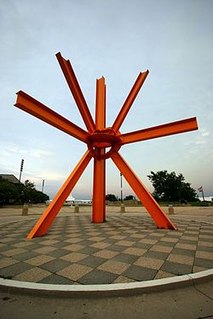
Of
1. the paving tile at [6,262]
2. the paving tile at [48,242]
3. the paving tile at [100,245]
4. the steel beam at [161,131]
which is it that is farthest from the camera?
the steel beam at [161,131]

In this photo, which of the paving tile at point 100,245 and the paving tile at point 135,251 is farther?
the paving tile at point 100,245

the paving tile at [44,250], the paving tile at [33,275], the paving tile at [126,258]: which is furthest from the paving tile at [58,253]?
the paving tile at [126,258]

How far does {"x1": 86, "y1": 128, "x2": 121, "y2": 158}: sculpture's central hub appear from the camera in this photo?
9.88m

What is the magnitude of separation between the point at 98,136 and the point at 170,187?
201 feet

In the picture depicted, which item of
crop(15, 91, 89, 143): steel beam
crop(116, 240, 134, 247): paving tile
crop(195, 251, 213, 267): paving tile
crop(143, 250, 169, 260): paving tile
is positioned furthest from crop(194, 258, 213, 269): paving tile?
crop(15, 91, 89, 143): steel beam

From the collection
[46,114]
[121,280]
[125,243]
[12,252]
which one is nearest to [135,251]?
[125,243]

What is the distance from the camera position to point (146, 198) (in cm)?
893

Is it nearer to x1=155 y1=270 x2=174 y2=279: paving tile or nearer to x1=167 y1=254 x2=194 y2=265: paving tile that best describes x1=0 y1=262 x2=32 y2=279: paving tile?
x1=155 y1=270 x2=174 y2=279: paving tile

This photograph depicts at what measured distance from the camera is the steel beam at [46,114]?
648cm

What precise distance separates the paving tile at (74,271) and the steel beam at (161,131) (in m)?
6.97

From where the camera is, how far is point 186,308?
244cm

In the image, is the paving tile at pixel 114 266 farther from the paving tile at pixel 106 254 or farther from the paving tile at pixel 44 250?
the paving tile at pixel 44 250

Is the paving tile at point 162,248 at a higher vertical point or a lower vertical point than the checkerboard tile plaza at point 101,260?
higher

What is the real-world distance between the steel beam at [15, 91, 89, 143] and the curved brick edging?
535cm
